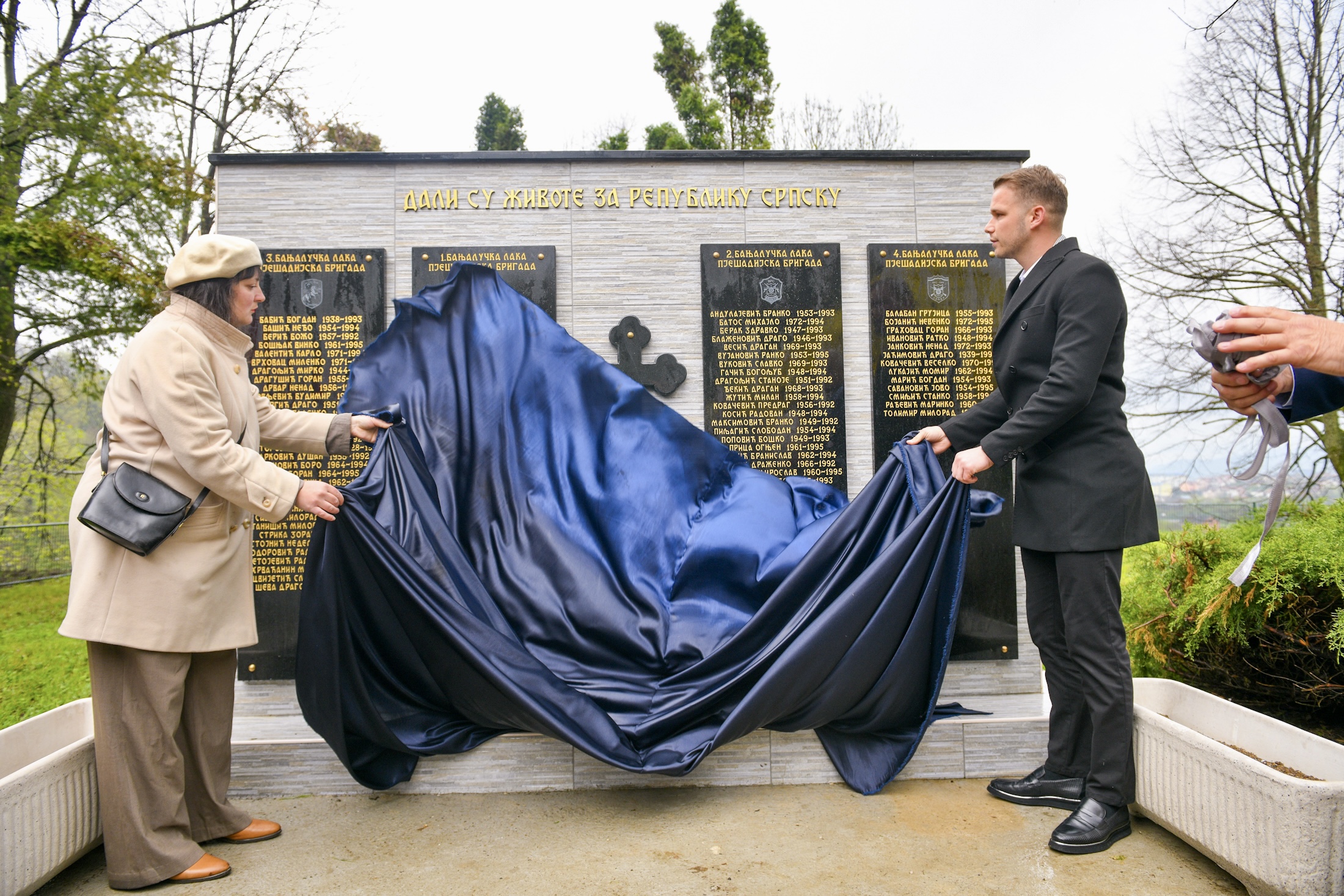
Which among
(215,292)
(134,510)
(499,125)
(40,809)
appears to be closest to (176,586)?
(134,510)

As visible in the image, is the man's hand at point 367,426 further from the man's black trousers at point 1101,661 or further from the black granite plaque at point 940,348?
the man's black trousers at point 1101,661

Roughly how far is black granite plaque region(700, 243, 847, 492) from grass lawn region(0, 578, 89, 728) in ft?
12.2

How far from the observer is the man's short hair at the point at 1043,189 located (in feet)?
9.48

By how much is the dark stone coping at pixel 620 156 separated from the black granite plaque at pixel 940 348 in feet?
1.39

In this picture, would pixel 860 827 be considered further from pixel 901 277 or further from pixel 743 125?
pixel 743 125

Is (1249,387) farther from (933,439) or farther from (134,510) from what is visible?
(134,510)

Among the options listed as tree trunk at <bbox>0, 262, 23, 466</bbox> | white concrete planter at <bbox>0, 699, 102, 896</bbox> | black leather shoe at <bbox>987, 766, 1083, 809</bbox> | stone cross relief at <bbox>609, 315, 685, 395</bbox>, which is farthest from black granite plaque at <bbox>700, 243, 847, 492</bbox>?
tree trunk at <bbox>0, 262, 23, 466</bbox>

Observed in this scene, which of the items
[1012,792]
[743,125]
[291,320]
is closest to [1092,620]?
[1012,792]

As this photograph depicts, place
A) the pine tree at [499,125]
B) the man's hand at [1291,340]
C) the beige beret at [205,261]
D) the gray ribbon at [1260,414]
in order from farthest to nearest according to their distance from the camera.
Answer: the pine tree at [499,125]
the beige beret at [205,261]
the gray ribbon at [1260,414]
the man's hand at [1291,340]

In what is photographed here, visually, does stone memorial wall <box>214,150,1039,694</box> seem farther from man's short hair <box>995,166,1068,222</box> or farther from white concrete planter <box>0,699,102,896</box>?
white concrete planter <box>0,699,102,896</box>

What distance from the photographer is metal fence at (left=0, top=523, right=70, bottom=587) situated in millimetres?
10016

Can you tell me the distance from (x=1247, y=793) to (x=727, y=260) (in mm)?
2734

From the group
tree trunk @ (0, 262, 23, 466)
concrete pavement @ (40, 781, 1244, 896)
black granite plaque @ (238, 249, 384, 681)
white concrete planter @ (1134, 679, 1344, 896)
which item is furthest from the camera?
tree trunk @ (0, 262, 23, 466)

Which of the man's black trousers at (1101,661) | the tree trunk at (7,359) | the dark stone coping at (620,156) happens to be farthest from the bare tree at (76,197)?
the man's black trousers at (1101,661)
